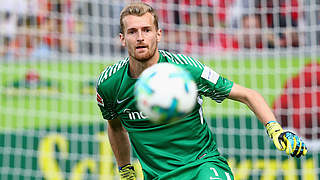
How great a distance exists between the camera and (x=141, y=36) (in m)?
3.94

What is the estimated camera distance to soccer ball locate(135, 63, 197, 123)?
3.35 meters

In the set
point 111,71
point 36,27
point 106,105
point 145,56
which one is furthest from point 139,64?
point 36,27

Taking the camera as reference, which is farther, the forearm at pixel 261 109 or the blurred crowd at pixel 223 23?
the blurred crowd at pixel 223 23

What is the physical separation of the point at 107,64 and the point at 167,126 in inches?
157

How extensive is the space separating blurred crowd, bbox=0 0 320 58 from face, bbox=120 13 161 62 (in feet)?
13.2

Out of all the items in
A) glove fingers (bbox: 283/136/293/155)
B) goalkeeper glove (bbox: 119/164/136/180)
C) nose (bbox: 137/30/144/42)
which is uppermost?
nose (bbox: 137/30/144/42)

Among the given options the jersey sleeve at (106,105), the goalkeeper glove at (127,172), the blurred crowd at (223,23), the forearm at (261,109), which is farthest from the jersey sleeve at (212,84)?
the blurred crowd at (223,23)

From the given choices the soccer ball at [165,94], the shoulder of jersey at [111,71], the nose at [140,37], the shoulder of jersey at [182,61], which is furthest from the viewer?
the shoulder of jersey at [111,71]

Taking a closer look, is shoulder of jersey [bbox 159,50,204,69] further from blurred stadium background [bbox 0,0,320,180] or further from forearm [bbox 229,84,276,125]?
blurred stadium background [bbox 0,0,320,180]

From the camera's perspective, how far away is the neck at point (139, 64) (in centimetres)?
402

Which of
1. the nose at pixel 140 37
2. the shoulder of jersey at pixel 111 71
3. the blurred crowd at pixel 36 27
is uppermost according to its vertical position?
the blurred crowd at pixel 36 27

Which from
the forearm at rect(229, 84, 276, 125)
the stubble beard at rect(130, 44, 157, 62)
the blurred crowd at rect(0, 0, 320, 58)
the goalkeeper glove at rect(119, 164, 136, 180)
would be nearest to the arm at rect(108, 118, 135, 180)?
the goalkeeper glove at rect(119, 164, 136, 180)

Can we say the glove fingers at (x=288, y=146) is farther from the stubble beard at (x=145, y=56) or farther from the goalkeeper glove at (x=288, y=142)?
the stubble beard at (x=145, y=56)

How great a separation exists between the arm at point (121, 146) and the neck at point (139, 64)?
2.22 ft
